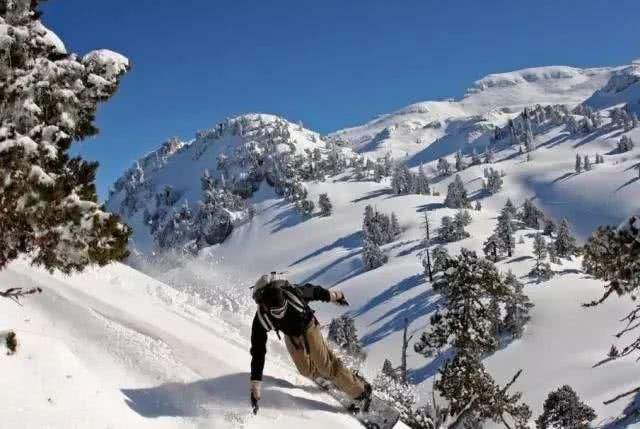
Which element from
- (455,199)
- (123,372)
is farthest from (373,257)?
(123,372)

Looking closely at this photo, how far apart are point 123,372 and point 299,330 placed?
8.17 feet

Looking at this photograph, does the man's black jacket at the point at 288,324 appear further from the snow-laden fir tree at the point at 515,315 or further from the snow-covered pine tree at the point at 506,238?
the snow-covered pine tree at the point at 506,238

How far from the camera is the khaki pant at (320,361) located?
8.70m

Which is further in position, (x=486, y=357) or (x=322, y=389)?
(x=486, y=357)

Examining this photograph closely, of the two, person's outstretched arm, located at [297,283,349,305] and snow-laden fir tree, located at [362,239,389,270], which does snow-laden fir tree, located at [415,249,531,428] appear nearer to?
person's outstretched arm, located at [297,283,349,305]

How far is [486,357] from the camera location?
86250 millimetres

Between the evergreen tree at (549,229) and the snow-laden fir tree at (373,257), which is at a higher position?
the snow-laden fir tree at (373,257)

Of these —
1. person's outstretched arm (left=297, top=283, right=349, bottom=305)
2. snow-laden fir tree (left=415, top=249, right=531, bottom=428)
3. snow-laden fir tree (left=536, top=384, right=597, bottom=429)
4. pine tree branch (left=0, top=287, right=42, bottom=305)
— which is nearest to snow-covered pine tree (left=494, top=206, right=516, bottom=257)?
snow-laden fir tree (left=536, top=384, right=597, bottom=429)

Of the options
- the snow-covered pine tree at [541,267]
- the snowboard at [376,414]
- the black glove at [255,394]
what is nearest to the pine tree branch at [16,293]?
the black glove at [255,394]

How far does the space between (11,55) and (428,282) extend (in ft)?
385

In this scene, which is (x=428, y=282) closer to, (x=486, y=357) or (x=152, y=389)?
(x=486, y=357)

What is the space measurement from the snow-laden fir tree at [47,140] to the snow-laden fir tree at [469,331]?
69.4 ft

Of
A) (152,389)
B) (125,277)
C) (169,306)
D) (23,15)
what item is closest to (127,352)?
(152,389)

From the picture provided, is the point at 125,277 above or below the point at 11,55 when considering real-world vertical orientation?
below
